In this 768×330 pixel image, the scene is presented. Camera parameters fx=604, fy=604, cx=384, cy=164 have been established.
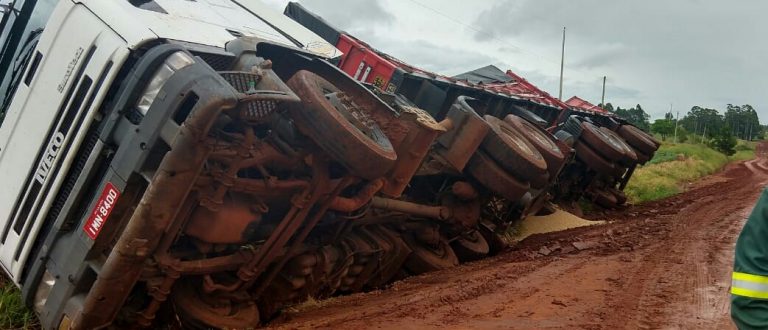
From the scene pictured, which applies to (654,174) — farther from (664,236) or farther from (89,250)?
(89,250)

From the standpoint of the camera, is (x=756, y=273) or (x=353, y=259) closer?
(x=756, y=273)

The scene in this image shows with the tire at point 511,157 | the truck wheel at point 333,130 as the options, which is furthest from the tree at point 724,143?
the truck wheel at point 333,130

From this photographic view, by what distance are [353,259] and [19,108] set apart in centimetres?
229

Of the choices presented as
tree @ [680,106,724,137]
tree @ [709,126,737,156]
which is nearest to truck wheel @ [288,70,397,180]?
tree @ [709,126,737,156]

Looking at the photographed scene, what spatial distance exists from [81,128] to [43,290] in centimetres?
87

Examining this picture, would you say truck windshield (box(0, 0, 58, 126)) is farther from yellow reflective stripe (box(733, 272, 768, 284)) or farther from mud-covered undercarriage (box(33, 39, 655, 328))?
yellow reflective stripe (box(733, 272, 768, 284))

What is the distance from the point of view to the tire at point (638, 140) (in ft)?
45.1

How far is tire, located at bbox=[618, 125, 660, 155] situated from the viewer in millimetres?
13742

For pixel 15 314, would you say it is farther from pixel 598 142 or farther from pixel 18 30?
pixel 598 142

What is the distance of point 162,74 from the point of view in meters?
2.88

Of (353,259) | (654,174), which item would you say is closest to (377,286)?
(353,259)

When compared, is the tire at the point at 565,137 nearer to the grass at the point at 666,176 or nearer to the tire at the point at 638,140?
the tire at the point at 638,140

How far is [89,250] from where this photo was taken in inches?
115

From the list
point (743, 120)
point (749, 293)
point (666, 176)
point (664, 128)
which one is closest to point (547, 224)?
point (749, 293)
